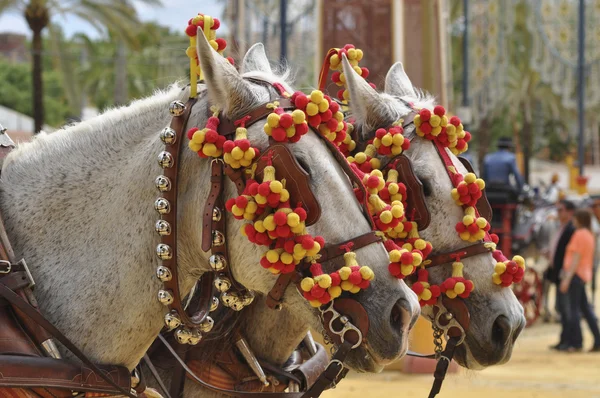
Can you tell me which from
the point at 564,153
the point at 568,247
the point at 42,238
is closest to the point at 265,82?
the point at 42,238

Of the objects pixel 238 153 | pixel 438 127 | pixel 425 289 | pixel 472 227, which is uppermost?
pixel 238 153

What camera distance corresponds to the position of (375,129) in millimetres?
4285

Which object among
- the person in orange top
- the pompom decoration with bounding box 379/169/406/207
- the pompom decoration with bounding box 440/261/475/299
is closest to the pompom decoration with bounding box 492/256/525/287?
the pompom decoration with bounding box 440/261/475/299

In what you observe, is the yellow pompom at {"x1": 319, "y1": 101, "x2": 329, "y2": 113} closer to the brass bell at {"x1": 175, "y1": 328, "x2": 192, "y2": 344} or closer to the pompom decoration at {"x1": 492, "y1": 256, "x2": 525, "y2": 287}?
the brass bell at {"x1": 175, "y1": 328, "x2": 192, "y2": 344}

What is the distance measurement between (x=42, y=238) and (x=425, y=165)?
1.90 metres

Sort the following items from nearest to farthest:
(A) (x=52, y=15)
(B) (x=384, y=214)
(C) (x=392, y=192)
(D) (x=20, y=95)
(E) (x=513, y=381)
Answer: (B) (x=384, y=214), (C) (x=392, y=192), (E) (x=513, y=381), (A) (x=52, y=15), (D) (x=20, y=95)

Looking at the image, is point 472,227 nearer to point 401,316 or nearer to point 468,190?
point 468,190

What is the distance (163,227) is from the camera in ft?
9.66

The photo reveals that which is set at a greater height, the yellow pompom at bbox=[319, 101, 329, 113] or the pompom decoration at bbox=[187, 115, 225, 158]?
the yellow pompom at bbox=[319, 101, 329, 113]

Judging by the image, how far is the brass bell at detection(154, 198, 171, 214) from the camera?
9.66 feet

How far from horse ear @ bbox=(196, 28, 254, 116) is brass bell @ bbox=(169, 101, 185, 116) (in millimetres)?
122

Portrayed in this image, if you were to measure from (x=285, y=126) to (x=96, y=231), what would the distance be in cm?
75

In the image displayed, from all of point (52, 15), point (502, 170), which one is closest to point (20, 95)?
point (52, 15)

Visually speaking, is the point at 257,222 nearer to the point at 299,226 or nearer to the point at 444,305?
the point at 299,226
